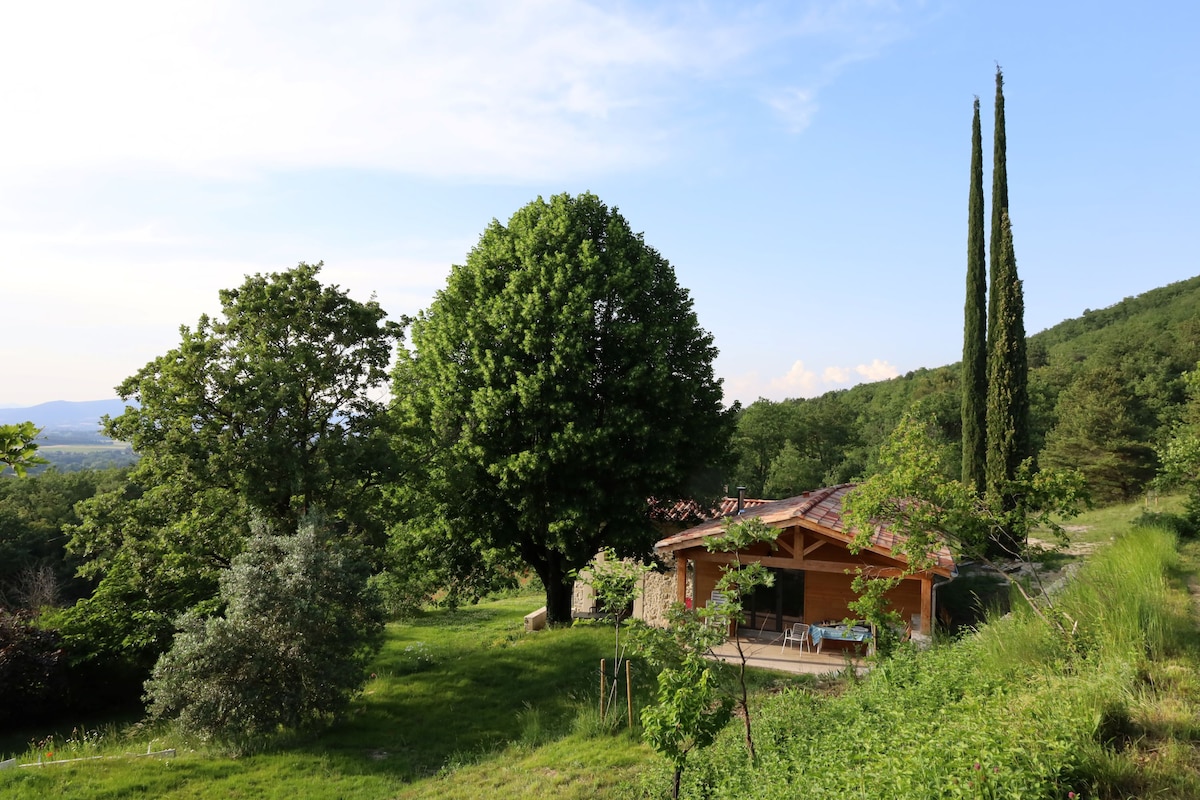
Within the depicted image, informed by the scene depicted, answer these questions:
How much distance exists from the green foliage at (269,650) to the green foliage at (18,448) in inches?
316

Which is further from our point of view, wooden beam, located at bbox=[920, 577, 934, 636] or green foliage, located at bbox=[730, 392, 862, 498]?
green foliage, located at bbox=[730, 392, 862, 498]

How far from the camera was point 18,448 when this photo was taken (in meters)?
3.99

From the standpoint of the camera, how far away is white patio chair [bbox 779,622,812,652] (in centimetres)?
1584

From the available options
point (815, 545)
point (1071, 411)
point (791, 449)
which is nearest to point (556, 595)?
point (815, 545)

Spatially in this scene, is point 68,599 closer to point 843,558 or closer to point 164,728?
point 164,728

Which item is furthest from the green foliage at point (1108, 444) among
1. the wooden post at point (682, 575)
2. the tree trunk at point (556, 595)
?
the tree trunk at point (556, 595)

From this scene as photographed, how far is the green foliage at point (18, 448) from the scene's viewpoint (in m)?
3.90

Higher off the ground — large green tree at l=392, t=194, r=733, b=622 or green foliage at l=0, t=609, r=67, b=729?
large green tree at l=392, t=194, r=733, b=622

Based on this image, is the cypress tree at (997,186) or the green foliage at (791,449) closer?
the cypress tree at (997,186)

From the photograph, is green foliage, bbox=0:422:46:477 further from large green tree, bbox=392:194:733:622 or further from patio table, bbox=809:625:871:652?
patio table, bbox=809:625:871:652

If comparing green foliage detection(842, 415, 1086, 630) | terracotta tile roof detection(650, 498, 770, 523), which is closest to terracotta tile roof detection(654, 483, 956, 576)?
terracotta tile roof detection(650, 498, 770, 523)

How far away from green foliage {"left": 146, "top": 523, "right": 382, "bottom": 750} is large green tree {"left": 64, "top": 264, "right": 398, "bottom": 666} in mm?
1599

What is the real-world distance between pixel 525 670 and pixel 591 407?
6166mm

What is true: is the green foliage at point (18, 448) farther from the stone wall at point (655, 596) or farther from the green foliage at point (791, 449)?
the green foliage at point (791, 449)
